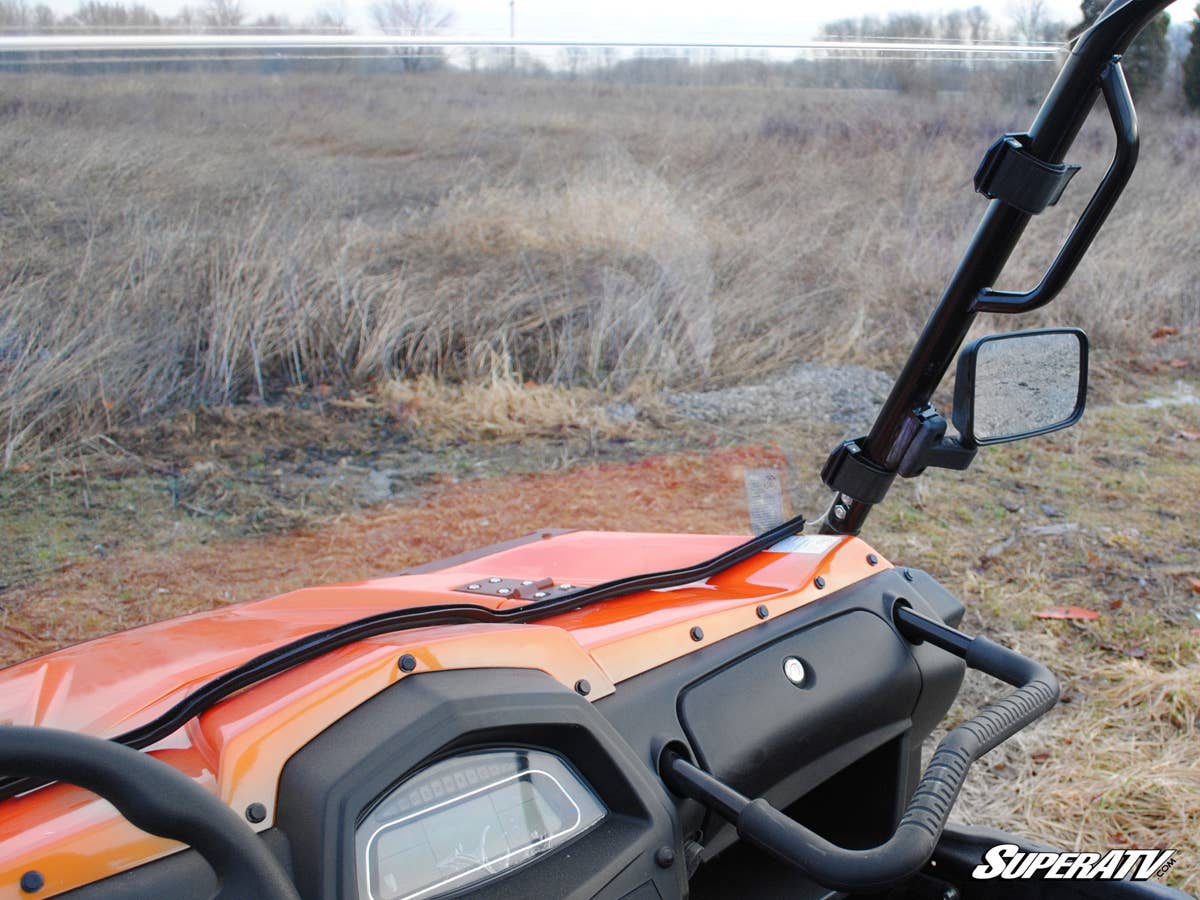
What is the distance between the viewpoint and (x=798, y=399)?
5891 mm

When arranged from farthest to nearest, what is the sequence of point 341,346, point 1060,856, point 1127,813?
1. point 341,346
2. point 1127,813
3. point 1060,856

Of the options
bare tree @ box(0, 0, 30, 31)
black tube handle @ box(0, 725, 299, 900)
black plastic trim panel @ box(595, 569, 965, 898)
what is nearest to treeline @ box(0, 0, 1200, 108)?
bare tree @ box(0, 0, 30, 31)

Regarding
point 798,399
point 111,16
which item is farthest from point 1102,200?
point 111,16

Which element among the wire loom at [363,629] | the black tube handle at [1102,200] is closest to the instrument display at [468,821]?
the wire loom at [363,629]

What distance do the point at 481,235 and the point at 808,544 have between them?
5.79 m

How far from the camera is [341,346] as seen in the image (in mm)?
5613

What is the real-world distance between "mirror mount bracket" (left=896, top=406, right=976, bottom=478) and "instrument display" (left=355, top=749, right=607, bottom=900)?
0.83 metres

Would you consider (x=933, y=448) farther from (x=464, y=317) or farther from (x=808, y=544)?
(x=464, y=317)

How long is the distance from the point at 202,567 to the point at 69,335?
1.62 m

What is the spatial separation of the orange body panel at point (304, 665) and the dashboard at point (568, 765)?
0.08 feet

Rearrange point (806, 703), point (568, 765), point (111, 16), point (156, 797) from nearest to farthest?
1. point (156, 797)
2. point (568, 765)
3. point (806, 703)
4. point (111, 16)

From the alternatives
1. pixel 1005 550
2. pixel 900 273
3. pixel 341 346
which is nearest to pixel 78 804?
pixel 1005 550

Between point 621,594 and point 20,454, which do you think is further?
point 20,454

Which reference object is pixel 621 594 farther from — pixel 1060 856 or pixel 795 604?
pixel 1060 856
